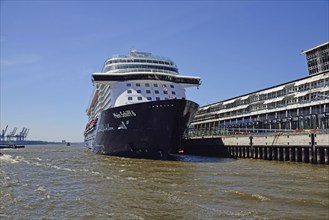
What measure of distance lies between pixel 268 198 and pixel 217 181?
5.76 metres

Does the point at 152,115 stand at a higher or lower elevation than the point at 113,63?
lower

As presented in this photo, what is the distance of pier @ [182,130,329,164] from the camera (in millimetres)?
30641

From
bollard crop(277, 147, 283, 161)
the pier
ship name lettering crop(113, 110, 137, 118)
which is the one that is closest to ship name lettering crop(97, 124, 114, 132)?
ship name lettering crop(113, 110, 137, 118)

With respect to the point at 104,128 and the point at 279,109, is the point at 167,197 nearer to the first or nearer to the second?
the point at 104,128

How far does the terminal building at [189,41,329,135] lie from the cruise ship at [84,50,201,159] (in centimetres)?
1515

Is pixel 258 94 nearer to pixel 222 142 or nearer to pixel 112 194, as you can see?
pixel 222 142

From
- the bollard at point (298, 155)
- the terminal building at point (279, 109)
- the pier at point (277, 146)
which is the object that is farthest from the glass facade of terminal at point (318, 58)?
the bollard at point (298, 155)

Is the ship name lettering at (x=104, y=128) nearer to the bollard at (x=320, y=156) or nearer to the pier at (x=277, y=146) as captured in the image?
the pier at (x=277, y=146)

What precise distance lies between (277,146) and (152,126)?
13764mm

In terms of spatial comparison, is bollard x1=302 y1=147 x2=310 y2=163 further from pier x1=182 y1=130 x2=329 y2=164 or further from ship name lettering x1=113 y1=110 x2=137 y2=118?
Answer: ship name lettering x1=113 y1=110 x2=137 y2=118

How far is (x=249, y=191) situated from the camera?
54.3ft

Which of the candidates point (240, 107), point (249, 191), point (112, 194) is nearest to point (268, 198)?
point (249, 191)

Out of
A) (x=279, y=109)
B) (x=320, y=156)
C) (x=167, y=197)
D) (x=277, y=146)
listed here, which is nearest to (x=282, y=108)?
(x=279, y=109)

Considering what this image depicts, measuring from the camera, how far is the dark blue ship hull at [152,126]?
107ft
